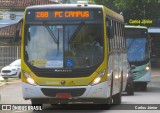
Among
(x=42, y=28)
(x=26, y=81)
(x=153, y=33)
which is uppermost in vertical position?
(x=42, y=28)

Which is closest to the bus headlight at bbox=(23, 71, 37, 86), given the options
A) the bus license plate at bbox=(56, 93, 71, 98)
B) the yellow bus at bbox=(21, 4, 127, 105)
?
the yellow bus at bbox=(21, 4, 127, 105)

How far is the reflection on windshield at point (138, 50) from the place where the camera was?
2998cm

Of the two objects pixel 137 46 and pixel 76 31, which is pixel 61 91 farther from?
pixel 137 46

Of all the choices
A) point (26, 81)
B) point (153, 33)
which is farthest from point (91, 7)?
point (153, 33)

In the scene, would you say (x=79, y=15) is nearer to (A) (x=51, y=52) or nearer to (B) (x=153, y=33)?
(A) (x=51, y=52)

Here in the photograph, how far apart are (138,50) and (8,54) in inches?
882

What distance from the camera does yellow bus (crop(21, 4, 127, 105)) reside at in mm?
16219

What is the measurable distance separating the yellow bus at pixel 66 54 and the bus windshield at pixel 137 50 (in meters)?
13.0

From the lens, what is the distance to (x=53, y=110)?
58.2ft

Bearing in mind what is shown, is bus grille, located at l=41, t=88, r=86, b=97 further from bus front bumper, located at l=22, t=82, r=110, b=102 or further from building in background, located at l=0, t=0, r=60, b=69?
building in background, located at l=0, t=0, r=60, b=69

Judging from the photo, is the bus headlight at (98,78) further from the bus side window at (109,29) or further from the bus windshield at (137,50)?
the bus windshield at (137,50)

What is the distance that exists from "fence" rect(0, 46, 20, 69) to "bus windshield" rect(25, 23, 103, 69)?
3398cm

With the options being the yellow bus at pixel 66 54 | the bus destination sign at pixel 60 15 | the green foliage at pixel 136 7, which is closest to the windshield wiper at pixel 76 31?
the yellow bus at pixel 66 54

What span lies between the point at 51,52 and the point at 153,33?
45767mm
